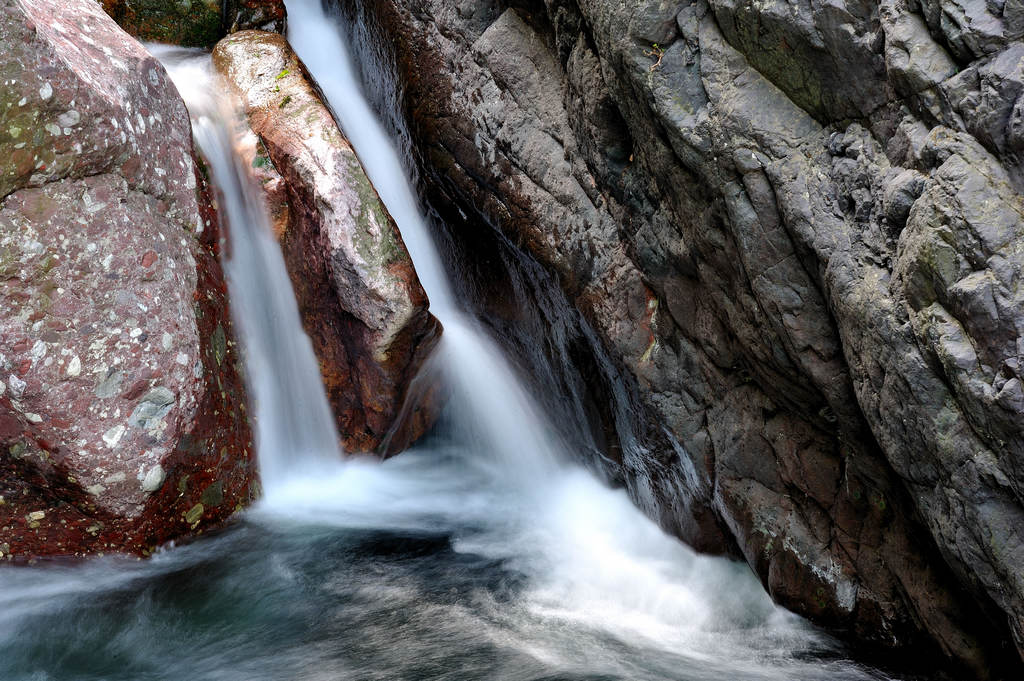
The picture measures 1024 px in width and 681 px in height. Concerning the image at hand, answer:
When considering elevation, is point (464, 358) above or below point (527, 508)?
above

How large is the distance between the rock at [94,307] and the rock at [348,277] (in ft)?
2.50

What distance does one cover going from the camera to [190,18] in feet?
21.3

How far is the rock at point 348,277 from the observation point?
16.5 feet

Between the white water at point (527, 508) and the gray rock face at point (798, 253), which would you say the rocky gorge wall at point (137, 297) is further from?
A: the gray rock face at point (798, 253)

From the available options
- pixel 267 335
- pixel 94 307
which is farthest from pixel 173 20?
pixel 94 307

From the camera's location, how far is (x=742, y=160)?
131 inches

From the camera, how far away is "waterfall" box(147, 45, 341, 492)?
5.12m

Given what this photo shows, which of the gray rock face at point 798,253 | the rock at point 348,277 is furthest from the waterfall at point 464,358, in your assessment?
the gray rock face at point 798,253

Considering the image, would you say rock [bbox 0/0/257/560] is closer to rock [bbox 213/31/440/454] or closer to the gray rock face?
rock [bbox 213/31/440/454]

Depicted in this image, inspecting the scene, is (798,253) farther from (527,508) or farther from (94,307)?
(94,307)

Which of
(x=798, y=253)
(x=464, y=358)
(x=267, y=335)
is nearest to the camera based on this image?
(x=798, y=253)

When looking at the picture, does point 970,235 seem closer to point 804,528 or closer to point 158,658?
point 804,528

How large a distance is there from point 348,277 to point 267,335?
28.4 inches

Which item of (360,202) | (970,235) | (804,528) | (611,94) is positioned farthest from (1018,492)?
(360,202)
